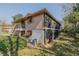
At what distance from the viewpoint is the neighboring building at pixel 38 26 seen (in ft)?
3.41

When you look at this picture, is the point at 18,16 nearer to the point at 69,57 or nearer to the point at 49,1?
the point at 49,1

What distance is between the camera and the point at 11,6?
3.42 feet

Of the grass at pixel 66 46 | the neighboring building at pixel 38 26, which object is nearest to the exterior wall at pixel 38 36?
the neighboring building at pixel 38 26

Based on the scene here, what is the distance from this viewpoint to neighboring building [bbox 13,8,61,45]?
3.41 feet

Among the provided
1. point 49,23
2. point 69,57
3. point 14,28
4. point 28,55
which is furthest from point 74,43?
point 14,28

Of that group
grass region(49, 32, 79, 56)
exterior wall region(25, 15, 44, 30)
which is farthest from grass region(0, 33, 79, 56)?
exterior wall region(25, 15, 44, 30)

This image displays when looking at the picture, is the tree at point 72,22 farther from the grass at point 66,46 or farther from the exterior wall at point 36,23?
the exterior wall at point 36,23

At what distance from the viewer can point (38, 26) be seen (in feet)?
3.41

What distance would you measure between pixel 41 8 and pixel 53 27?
0.60ft

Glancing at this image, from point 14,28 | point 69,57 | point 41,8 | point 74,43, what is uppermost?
point 41,8

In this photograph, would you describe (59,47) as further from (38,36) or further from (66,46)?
(38,36)

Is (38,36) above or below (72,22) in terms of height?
below

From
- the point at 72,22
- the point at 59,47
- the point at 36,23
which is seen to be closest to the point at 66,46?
the point at 59,47

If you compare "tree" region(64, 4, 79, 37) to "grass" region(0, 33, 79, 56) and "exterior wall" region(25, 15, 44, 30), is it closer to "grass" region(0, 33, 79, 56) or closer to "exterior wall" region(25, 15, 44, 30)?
"grass" region(0, 33, 79, 56)
